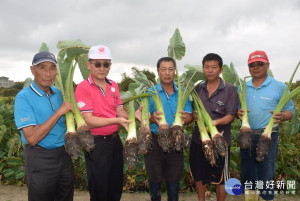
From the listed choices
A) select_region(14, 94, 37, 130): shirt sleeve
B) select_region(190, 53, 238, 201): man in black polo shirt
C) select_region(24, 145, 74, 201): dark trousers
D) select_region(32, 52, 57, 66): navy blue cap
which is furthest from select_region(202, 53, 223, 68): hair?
select_region(14, 94, 37, 130): shirt sleeve

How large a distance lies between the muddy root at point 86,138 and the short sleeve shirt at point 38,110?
0.22m

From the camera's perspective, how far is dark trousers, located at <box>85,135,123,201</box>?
3.44m

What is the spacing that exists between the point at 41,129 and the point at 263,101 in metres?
3.07

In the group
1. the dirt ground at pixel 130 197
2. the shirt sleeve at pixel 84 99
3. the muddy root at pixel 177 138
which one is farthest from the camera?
the dirt ground at pixel 130 197

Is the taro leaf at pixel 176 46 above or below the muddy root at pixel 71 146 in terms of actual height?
above

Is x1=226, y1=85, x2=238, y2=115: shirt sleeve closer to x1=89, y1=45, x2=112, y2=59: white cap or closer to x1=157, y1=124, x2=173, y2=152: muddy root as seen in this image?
x1=157, y1=124, x2=173, y2=152: muddy root

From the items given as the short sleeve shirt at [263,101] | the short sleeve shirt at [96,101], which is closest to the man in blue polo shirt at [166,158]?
the short sleeve shirt at [96,101]

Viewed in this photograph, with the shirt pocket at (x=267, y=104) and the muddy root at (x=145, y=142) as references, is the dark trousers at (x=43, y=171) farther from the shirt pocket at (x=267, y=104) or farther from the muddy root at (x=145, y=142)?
the shirt pocket at (x=267, y=104)

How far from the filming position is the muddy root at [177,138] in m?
3.57

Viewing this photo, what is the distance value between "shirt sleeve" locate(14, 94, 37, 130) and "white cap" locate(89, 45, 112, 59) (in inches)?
37.8

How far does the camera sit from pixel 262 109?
399cm

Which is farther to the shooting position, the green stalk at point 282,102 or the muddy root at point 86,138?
the green stalk at point 282,102

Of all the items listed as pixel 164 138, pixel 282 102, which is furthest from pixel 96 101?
pixel 282 102

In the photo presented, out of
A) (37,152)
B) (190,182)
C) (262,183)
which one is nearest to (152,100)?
(37,152)
